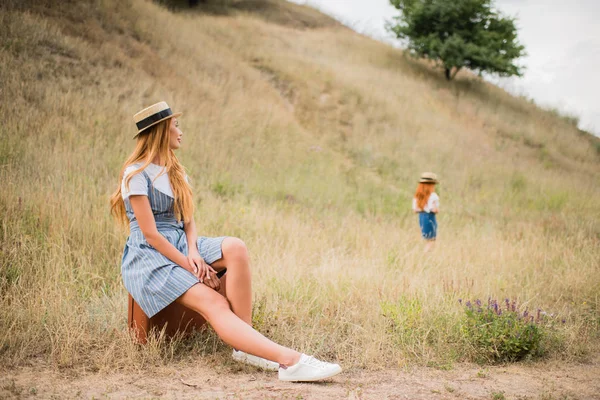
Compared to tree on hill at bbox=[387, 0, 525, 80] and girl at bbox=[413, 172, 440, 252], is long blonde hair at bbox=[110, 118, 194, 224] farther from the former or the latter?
tree on hill at bbox=[387, 0, 525, 80]

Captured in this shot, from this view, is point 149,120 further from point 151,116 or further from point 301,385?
point 301,385

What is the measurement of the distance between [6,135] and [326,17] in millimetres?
24892

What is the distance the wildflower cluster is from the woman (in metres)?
1.42

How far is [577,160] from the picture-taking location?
19062mm

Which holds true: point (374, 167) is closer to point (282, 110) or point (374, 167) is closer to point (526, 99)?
point (282, 110)

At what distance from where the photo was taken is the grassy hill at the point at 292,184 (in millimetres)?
3988

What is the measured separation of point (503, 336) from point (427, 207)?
156 inches

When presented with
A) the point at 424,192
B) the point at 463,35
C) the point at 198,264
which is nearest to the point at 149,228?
the point at 198,264

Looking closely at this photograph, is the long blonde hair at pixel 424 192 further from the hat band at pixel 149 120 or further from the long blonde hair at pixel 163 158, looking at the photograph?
the hat band at pixel 149 120

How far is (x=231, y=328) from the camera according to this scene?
312cm

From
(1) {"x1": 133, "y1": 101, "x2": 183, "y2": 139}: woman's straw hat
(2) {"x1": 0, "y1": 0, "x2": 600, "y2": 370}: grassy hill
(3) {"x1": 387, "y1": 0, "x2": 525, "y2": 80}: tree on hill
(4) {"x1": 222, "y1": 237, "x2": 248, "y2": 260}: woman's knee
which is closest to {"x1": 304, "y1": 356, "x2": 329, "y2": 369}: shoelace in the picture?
(2) {"x1": 0, "y1": 0, "x2": 600, "y2": 370}: grassy hill

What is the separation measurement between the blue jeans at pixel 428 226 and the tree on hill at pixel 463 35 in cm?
1657

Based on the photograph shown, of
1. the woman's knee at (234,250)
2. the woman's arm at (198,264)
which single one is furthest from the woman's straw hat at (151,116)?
the woman's knee at (234,250)

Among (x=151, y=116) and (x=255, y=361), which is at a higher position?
(x=151, y=116)
